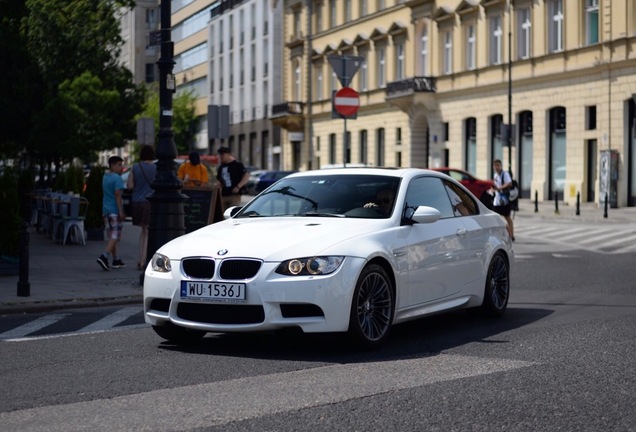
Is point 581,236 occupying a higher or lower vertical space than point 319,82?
lower

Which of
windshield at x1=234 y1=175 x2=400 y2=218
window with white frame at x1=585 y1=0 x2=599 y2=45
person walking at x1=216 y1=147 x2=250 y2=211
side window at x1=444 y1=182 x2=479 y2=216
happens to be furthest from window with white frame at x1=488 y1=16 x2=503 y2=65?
windshield at x1=234 y1=175 x2=400 y2=218

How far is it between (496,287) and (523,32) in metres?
41.7

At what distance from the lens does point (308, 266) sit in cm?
916

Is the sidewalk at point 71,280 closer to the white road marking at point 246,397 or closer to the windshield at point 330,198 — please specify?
the windshield at point 330,198

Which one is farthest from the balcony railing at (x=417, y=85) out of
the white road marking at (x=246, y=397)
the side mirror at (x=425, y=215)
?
the white road marking at (x=246, y=397)

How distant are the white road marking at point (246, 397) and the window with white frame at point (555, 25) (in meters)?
42.1

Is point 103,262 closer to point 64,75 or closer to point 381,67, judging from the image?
point 64,75

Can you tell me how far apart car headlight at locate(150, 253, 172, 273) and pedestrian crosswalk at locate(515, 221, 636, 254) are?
14.8 metres

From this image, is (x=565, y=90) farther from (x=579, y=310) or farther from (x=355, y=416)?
(x=355, y=416)

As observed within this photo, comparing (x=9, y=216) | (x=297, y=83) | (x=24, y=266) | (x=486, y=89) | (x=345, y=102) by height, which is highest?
(x=297, y=83)

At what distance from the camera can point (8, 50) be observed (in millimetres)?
32938

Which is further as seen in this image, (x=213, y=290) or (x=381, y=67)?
(x=381, y=67)

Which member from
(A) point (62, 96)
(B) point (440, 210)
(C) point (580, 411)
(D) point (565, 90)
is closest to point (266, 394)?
(C) point (580, 411)

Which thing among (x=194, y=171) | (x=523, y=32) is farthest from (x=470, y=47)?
(x=194, y=171)
